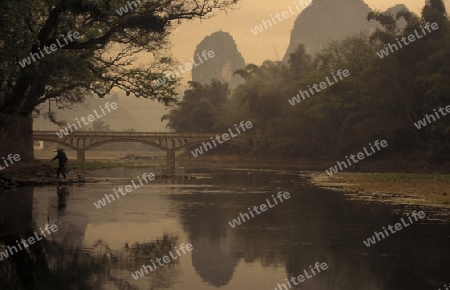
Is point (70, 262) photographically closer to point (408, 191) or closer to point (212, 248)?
point (212, 248)

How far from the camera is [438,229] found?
59.7 feet

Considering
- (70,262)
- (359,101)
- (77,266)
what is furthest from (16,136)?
(359,101)

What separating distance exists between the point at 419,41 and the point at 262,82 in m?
52.8

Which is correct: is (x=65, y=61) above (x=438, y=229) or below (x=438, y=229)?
above

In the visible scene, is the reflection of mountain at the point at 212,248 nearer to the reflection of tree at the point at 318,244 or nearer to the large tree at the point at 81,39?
the reflection of tree at the point at 318,244

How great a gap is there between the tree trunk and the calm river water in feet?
47.9

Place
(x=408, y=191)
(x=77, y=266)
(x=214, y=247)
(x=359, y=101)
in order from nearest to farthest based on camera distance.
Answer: (x=77, y=266) < (x=214, y=247) < (x=408, y=191) < (x=359, y=101)

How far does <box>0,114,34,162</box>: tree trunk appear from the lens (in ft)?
126

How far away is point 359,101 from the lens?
87750mm

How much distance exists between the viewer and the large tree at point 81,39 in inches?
1180

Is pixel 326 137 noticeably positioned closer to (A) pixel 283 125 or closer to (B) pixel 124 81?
(A) pixel 283 125

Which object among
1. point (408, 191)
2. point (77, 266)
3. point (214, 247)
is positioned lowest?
point (408, 191)

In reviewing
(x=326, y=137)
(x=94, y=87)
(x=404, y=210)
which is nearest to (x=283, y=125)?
(x=326, y=137)

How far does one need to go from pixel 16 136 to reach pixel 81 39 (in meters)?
8.17
